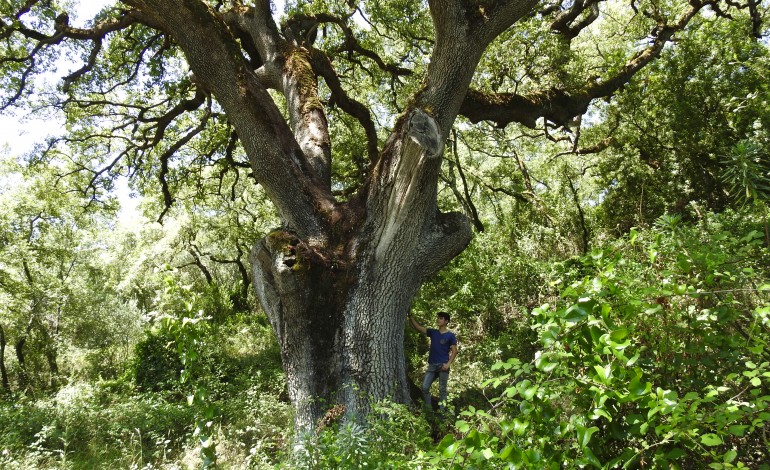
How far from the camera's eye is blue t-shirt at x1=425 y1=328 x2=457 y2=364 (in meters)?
5.96

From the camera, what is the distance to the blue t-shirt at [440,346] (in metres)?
5.96

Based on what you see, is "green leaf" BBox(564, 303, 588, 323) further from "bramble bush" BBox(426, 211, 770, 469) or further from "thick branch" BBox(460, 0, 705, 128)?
"thick branch" BBox(460, 0, 705, 128)

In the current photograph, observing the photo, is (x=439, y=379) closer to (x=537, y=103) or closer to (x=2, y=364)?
(x=537, y=103)

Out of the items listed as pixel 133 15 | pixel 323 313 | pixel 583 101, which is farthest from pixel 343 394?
pixel 583 101

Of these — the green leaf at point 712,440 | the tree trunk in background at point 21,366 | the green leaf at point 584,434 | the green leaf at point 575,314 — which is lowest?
the green leaf at point 712,440

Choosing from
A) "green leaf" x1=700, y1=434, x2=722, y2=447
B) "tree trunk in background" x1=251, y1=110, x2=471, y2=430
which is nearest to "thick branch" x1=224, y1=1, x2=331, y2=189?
"tree trunk in background" x1=251, y1=110, x2=471, y2=430

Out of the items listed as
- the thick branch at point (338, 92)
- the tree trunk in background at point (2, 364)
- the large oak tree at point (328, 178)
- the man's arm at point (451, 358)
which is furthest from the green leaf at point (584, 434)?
the tree trunk in background at point (2, 364)

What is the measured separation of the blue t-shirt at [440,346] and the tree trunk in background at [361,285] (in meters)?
1.51

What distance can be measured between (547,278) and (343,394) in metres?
5.46

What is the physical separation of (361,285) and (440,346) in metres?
2.08

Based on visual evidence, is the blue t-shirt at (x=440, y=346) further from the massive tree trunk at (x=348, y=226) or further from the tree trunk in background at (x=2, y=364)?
the tree trunk in background at (x=2, y=364)

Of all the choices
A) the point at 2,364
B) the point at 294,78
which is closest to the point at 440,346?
the point at 294,78

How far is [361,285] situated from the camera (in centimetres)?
449

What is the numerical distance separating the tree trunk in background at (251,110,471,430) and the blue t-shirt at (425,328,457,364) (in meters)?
1.51
